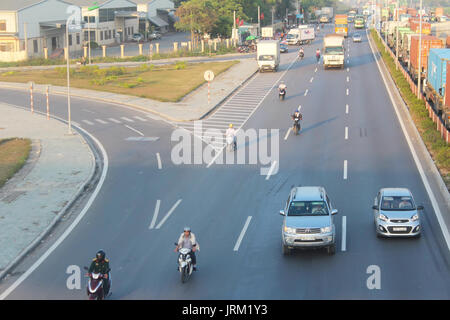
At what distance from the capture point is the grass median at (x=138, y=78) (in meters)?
60.0

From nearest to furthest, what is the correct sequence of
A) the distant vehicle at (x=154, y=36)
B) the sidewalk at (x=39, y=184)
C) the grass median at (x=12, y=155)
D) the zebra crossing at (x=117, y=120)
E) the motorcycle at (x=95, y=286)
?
the motorcycle at (x=95, y=286)
the sidewalk at (x=39, y=184)
the grass median at (x=12, y=155)
the zebra crossing at (x=117, y=120)
the distant vehicle at (x=154, y=36)

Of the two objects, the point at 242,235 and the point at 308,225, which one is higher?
the point at 308,225

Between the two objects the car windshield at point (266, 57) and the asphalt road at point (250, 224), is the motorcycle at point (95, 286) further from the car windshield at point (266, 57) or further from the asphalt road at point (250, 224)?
the car windshield at point (266, 57)

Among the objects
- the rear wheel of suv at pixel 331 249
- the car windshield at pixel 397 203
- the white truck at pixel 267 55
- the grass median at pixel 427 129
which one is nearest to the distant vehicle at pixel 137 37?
Answer: the white truck at pixel 267 55

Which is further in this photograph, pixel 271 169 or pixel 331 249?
pixel 271 169

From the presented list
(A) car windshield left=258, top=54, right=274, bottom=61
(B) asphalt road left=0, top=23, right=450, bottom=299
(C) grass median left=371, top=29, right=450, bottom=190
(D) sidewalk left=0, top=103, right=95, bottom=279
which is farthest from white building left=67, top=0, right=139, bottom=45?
(B) asphalt road left=0, top=23, right=450, bottom=299

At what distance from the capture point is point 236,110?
49938 mm

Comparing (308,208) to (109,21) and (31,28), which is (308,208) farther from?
(109,21)

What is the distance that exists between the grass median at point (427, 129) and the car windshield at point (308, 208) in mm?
8339

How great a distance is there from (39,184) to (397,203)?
50.6 feet

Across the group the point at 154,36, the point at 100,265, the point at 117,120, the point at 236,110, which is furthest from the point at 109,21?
the point at 100,265
